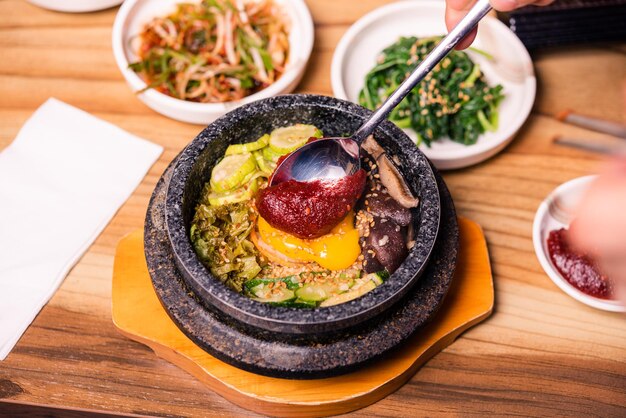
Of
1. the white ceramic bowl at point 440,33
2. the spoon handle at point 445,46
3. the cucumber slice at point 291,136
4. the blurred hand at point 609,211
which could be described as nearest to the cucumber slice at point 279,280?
the cucumber slice at point 291,136

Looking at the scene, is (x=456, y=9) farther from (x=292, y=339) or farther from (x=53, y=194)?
(x=53, y=194)

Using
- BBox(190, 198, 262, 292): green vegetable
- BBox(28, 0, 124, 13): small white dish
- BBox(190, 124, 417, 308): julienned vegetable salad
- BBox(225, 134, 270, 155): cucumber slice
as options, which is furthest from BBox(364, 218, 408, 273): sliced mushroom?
BBox(28, 0, 124, 13): small white dish

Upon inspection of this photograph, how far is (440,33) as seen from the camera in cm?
309

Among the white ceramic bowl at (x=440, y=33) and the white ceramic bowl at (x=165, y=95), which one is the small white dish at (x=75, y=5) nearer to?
the white ceramic bowl at (x=165, y=95)

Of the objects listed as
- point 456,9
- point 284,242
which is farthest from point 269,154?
Result: point 456,9

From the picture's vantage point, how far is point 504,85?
9.63ft

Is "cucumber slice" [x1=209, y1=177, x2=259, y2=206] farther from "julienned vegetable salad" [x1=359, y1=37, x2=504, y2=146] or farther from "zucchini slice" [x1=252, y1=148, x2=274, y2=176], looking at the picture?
"julienned vegetable salad" [x1=359, y1=37, x2=504, y2=146]

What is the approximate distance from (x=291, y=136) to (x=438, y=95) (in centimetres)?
89

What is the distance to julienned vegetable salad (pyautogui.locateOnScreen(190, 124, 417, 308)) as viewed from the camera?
6.28 ft

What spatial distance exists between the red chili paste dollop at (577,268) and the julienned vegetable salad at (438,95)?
59 centimetres

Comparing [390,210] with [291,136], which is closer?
[390,210]

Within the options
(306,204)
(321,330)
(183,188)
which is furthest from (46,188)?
(321,330)

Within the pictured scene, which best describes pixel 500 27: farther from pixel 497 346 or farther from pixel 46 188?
pixel 46 188

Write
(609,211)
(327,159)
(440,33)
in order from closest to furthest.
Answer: (609,211), (327,159), (440,33)
